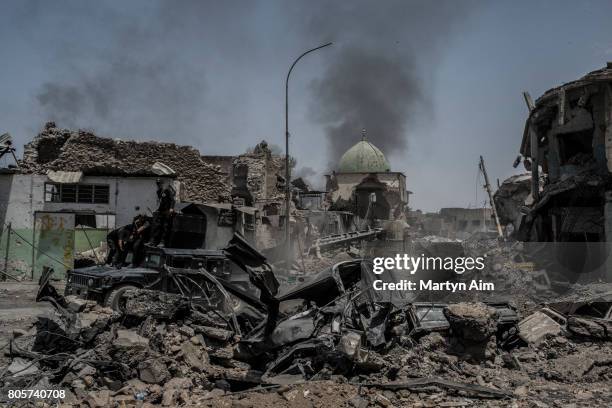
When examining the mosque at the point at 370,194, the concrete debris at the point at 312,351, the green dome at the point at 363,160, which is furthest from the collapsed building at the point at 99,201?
the green dome at the point at 363,160

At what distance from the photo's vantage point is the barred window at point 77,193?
71.9 ft

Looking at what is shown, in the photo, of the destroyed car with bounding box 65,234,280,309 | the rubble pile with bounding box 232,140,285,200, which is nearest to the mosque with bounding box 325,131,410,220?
the rubble pile with bounding box 232,140,285,200

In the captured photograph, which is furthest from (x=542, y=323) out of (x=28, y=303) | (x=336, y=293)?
(x=28, y=303)

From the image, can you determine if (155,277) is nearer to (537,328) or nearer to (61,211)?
(537,328)

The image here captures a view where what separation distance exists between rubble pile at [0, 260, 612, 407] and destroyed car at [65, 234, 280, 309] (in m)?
0.77

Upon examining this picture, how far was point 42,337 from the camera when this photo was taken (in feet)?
26.9

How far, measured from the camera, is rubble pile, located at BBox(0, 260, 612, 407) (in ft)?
23.1

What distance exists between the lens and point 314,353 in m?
7.88

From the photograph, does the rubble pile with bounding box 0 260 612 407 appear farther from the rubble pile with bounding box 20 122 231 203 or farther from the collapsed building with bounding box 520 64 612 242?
the rubble pile with bounding box 20 122 231 203

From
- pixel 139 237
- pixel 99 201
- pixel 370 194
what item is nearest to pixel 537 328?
pixel 139 237

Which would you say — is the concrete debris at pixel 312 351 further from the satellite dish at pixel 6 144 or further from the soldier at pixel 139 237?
the satellite dish at pixel 6 144

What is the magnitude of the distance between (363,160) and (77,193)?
1503 inches

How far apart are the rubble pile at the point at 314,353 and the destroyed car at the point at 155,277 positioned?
770 millimetres

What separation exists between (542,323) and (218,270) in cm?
729
